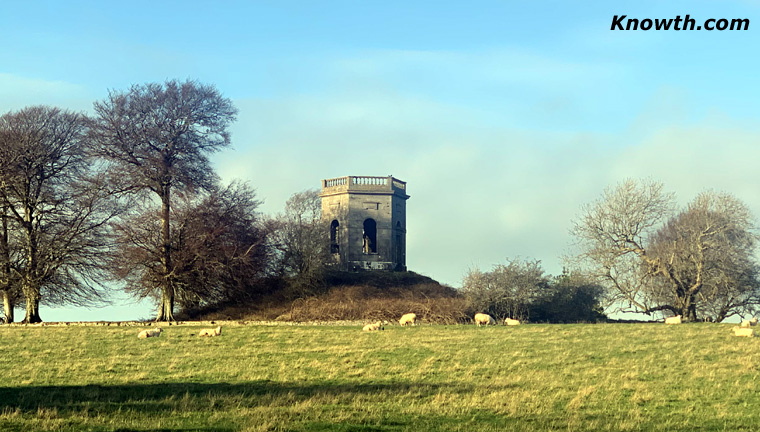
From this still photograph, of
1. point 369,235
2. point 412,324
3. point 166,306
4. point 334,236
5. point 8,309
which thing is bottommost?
point 412,324

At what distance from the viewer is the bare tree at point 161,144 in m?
39.8

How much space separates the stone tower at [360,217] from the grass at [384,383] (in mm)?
28541

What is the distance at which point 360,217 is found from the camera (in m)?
55.4

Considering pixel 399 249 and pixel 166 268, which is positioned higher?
pixel 399 249

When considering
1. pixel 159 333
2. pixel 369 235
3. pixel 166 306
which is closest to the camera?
pixel 159 333

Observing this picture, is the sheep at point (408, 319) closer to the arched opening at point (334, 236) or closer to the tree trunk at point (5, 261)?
the tree trunk at point (5, 261)

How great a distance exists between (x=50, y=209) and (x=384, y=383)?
29579mm

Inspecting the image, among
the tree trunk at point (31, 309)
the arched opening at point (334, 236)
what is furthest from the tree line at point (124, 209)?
the arched opening at point (334, 236)

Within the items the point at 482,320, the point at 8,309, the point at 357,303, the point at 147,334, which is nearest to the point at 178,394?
the point at 147,334

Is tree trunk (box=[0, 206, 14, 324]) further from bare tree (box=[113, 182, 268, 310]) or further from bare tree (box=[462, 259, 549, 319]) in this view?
bare tree (box=[462, 259, 549, 319])

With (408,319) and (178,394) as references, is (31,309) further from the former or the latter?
(178,394)

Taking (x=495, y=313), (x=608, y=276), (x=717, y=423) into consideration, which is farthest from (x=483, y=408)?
(x=608, y=276)

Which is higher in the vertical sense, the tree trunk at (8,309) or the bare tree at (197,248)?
the bare tree at (197,248)

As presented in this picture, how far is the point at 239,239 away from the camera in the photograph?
135ft
